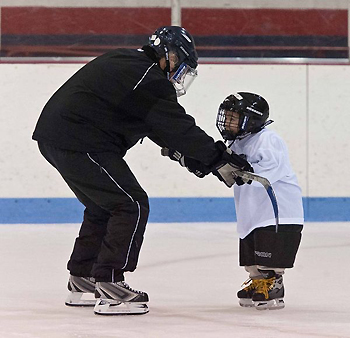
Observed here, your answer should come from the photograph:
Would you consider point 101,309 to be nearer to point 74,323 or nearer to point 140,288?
point 74,323

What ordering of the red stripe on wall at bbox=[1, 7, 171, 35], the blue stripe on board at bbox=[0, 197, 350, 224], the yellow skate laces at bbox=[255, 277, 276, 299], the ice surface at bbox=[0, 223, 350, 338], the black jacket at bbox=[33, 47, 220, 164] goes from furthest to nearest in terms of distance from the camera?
1. the red stripe on wall at bbox=[1, 7, 171, 35]
2. the blue stripe on board at bbox=[0, 197, 350, 224]
3. the yellow skate laces at bbox=[255, 277, 276, 299]
4. the black jacket at bbox=[33, 47, 220, 164]
5. the ice surface at bbox=[0, 223, 350, 338]

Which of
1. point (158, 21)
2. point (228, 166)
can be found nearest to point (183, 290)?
point (228, 166)

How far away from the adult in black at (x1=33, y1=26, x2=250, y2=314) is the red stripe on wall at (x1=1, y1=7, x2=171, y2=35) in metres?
4.13

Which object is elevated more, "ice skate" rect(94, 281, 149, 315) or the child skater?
the child skater

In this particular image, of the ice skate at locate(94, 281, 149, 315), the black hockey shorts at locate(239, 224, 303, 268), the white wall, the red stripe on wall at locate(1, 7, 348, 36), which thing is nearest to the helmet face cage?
the black hockey shorts at locate(239, 224, 303, 268)

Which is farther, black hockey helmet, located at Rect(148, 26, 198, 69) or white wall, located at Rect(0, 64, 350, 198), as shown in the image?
white wall, located at Rect(0, 64, 350, 198)

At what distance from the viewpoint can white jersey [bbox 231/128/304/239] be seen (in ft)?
10.3

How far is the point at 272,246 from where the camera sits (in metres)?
3.13

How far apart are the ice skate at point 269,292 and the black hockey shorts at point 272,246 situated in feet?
0.17

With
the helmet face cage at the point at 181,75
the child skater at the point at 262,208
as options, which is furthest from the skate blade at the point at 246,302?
the helmet face cage at the point at 181,75

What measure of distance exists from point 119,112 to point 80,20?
171 inches

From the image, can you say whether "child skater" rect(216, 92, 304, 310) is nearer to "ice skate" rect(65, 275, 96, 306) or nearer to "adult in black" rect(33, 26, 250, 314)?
"adult in black" rect(33, 26, 250, 314)

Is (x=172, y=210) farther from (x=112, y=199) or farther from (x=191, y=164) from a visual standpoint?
(x=112, y=199)

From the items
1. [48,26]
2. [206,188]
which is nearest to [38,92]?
[48,26]
